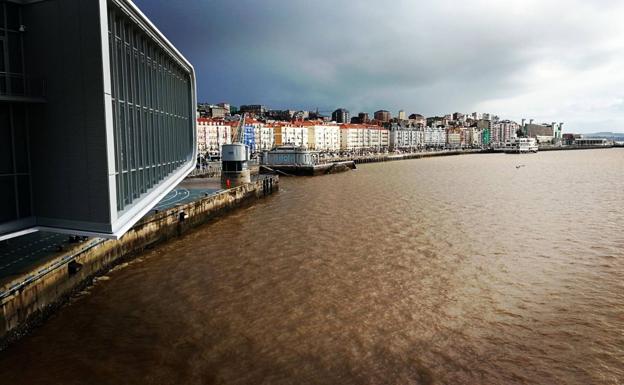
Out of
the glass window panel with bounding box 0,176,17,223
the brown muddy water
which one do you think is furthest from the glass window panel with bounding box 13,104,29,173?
the brown muddy water

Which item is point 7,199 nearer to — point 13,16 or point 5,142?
point 5,142

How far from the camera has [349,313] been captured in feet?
36.0

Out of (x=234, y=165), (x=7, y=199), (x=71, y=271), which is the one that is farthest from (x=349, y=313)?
(x=234, y=165)

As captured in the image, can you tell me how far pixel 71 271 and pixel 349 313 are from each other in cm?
712

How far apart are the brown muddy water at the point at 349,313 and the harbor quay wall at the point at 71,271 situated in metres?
0.36

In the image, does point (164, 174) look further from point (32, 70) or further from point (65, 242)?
point (32, 70)

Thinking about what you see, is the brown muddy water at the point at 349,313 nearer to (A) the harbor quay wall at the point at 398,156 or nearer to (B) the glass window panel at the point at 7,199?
(B) the glass window panel at the point at 7,199

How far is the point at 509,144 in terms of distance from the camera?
481 feet

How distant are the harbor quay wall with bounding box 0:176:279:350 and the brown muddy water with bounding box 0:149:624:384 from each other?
0.36 meters

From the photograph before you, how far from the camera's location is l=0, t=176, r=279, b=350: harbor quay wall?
30.6 ft

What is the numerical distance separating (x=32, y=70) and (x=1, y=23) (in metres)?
1.03

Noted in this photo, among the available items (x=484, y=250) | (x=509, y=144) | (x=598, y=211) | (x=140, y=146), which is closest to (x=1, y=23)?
(x=140, y=146)

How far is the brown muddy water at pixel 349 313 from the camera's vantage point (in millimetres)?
8367

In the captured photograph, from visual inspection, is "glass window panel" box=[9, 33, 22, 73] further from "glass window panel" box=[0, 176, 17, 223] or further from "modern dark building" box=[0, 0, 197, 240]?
"glass window panel" box=[0, 176, 17, 223]
